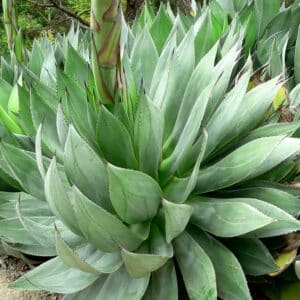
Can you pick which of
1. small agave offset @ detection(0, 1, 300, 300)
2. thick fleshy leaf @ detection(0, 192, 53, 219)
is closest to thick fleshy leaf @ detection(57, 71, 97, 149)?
small agave offset @ detection(0, 1, 300, 300)

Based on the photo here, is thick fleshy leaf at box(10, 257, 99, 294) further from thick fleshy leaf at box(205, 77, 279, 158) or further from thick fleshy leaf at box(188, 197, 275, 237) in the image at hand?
thick fleshy leaf at box(205, 77, 279, 158)

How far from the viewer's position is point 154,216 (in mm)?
→ 1532

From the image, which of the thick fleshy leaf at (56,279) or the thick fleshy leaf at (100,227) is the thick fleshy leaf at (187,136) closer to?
the thick fleshy leaf at (100,227)

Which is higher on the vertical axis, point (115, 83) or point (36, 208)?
point (115, 83)

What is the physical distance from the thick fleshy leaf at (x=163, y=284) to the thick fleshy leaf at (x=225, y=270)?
0.11 m

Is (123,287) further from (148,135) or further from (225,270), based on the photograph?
(148,135)

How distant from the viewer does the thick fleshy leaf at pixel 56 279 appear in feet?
4.75

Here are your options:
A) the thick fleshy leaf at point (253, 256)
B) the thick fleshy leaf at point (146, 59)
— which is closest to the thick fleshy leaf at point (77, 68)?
the thick fleshy leaf at point (146, 59)

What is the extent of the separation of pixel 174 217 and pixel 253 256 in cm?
32

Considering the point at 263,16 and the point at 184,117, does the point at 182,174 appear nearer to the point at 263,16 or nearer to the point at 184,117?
the point at 184,117

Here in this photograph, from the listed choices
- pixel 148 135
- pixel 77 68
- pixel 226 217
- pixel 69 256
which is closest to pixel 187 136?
pixel 148 135

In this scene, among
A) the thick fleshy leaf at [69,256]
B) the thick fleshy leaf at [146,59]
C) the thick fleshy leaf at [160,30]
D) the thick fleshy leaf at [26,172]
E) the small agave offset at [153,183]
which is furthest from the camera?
the thick fleshy leaf at [160,30]

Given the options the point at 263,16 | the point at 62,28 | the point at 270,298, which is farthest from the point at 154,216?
the point at 62,28

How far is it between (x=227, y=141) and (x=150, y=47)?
0.52 metres
